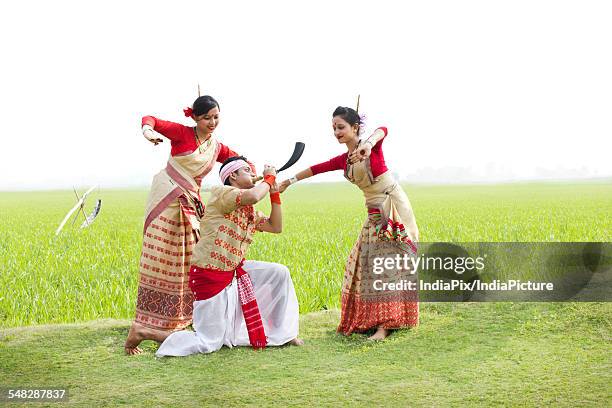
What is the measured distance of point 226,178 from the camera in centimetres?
513

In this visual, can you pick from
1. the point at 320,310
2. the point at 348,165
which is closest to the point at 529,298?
the point at 320,310

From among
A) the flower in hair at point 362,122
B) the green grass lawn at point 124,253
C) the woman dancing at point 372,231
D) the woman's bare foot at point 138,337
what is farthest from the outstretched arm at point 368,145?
the green grass lawn at point 124,253

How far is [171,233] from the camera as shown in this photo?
547 cm

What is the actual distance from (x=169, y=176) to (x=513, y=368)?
308cm

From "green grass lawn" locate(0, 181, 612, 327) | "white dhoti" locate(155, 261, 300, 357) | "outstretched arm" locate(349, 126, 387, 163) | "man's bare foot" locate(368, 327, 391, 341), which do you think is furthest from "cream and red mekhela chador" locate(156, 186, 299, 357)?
"green grass lawn" locate(0, 181, 612, 327)

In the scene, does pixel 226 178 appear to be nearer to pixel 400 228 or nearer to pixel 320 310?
pixel 400 228

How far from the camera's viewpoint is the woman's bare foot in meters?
5.44

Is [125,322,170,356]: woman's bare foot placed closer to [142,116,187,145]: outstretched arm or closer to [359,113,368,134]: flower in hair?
[142,116,187,145]: outstretched arm

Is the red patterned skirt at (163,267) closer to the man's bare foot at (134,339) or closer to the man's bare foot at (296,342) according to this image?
the man's bare foot at (134,339)

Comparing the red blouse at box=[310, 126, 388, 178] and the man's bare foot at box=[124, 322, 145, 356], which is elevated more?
the red blouse at box=[310, 126, 388, 178]

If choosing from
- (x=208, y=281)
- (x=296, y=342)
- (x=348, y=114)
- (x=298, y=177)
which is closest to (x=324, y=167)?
(x=298, y=177)

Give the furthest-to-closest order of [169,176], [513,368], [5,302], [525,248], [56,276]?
[525,248]
[56,276]
[5,302]
[169,176]
[513,368]

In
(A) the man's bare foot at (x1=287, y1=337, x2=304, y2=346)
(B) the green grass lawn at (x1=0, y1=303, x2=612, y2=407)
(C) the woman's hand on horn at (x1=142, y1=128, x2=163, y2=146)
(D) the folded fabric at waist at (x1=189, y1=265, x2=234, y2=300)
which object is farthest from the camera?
(A) the man's bare foot at (x1=287, y1=337, x2=304, y2=346)

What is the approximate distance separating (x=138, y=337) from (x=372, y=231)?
6.91 feet
